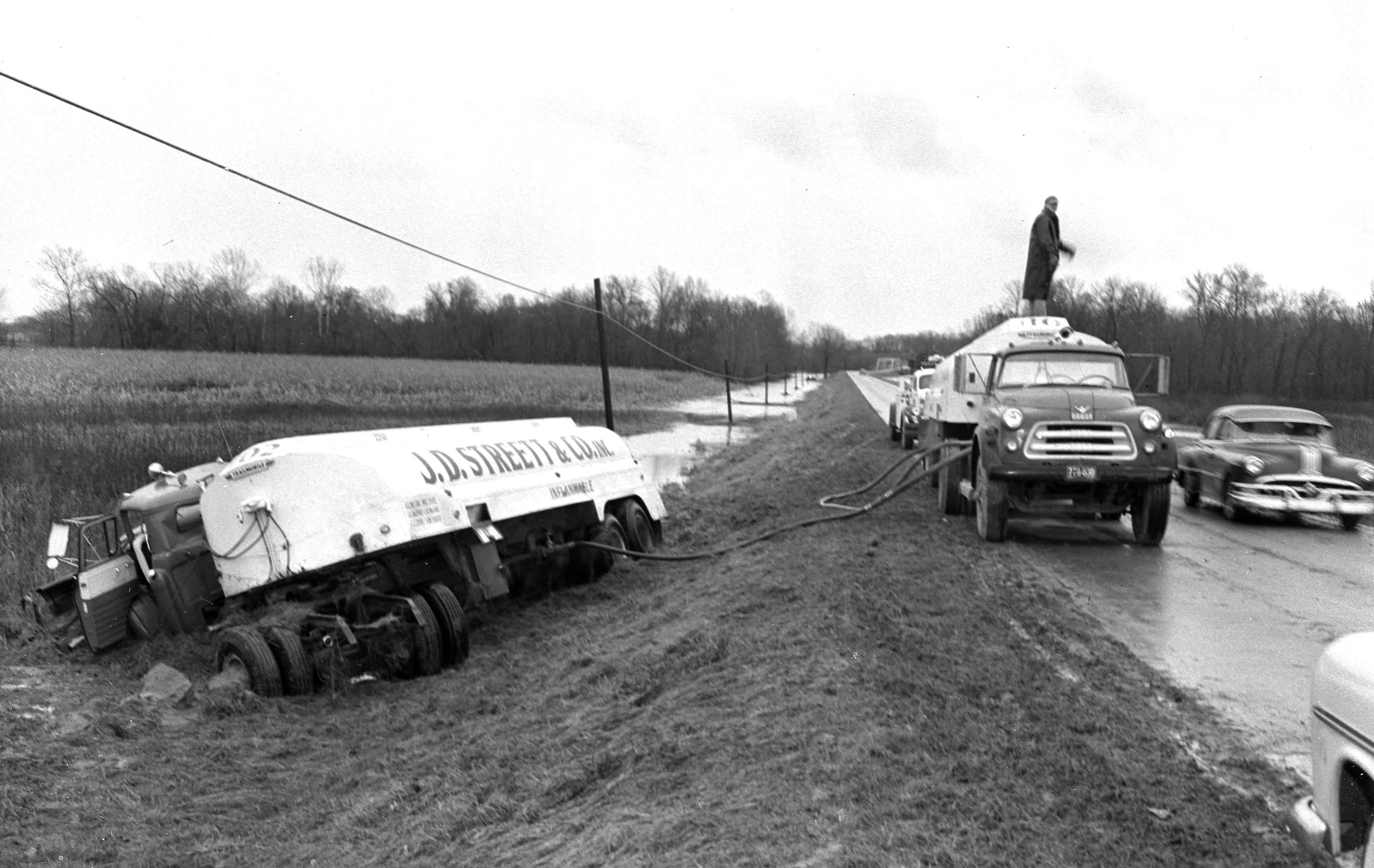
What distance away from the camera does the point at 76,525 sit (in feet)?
31.5

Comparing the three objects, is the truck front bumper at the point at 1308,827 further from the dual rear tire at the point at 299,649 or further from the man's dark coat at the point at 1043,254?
the man's dark coat at the point at 1043,254

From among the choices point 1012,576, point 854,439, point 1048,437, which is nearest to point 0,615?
point 1012,576

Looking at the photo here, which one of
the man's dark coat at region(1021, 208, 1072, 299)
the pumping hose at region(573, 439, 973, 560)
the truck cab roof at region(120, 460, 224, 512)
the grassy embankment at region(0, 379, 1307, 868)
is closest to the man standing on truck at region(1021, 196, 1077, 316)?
the man's dark coat at region(1021, 208, 1072, 299)

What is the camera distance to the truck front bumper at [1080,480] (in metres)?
11.8

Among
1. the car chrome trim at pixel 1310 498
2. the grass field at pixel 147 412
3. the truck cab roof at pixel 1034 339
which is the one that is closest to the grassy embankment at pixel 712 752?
the truck cab roof at pixel 1034 339

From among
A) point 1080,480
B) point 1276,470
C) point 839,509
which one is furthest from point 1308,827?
point 1276,470

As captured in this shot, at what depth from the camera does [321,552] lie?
8.42m

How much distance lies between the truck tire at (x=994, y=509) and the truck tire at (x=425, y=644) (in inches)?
257

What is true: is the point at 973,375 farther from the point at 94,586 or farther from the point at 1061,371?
the point at 94,586

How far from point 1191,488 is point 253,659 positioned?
13.6m

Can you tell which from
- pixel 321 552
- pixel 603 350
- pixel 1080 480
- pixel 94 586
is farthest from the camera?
pixel 603 350

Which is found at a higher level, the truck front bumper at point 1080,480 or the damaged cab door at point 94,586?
the truck front bumper at point 1080,480

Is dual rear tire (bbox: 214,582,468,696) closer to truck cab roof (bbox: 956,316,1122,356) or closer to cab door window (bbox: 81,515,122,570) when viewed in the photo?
cab door window (bbox: 81,515,122,570)

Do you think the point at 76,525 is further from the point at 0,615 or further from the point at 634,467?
the point at 634,467
